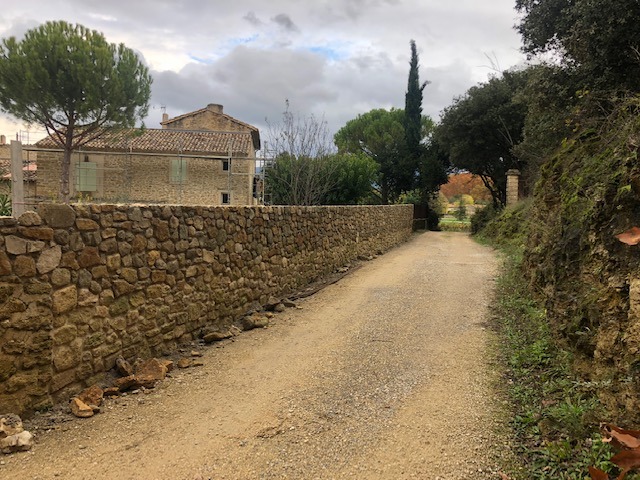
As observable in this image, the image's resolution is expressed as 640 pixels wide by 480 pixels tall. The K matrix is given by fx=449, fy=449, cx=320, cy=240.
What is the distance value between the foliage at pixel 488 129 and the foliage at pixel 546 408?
1906cm

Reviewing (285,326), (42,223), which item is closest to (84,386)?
(42,223)

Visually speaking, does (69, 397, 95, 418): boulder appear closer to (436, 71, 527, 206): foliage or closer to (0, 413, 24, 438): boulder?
(0, 413, 24, 438): boulder

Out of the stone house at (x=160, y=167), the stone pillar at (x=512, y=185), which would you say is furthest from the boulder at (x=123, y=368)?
the stone pillar at (x=512, y=185)

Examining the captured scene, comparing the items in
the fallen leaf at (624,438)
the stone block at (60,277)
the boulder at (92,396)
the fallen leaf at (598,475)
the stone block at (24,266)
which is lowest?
the boulder at (92,396)

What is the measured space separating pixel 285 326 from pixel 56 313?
3190 mm

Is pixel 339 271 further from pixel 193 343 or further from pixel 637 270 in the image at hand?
pixel 637 270

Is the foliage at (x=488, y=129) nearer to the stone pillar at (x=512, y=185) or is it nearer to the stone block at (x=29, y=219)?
the stone pillar at (x=512, y=185)

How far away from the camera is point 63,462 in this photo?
Answer: 9.48 ft

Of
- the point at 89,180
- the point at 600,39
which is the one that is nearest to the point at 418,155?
the point at 89,180

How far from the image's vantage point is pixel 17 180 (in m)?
4.55

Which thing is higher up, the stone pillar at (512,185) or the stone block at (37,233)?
the stone pillar at (512,185)

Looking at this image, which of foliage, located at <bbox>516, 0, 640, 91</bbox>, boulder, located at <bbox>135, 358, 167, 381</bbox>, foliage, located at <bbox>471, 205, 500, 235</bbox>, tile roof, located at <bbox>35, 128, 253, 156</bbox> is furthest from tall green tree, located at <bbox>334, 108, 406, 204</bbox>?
boulder, located at <bbox>135, 358, 167, 381</bbox>

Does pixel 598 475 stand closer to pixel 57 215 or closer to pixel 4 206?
pixel 57 215

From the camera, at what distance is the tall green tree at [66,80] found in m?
21.9
